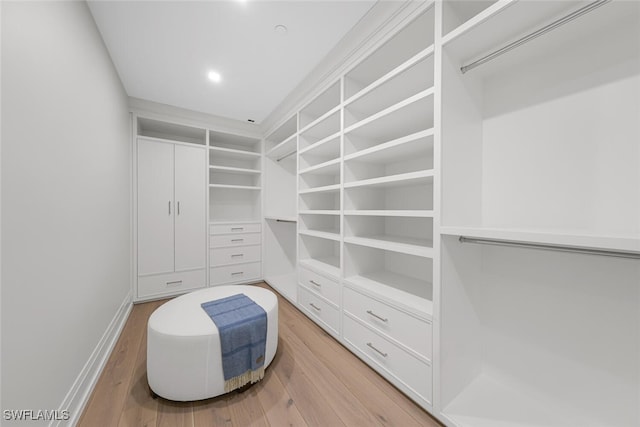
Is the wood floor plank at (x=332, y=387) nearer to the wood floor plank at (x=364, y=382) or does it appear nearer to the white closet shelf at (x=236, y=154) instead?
the wood floor plank at (x=364, y=382)

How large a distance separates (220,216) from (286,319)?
1969 mm

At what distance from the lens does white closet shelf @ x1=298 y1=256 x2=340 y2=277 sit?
208 cm

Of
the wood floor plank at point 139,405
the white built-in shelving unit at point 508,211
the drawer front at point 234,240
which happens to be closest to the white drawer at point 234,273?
the drawer front at point 234,240

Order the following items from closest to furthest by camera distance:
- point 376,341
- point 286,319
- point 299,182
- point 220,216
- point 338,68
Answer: point 376,341 < point 338,68 < point 286,319 < point 299,182 < point 220,216

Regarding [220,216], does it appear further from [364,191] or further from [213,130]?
[364,191]

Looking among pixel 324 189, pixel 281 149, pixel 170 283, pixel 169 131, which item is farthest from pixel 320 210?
pixel 169 131

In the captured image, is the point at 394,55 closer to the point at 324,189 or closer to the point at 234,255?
the point at 324,189

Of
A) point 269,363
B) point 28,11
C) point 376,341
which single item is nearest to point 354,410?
point 376,341

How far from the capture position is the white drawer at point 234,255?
310 cm

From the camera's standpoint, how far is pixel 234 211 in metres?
3.61

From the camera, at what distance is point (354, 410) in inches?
49.6

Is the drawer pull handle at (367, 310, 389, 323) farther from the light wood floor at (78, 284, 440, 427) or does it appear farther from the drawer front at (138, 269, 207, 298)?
the drawer front at (138, 269, 207, 298)

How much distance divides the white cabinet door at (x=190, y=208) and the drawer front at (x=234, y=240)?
0.13 meters

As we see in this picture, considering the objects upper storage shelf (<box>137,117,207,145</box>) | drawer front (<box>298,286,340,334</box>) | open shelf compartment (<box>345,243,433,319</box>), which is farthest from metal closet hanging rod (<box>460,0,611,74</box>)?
upper storage shelf (<box>137,117,207,145</box>)
